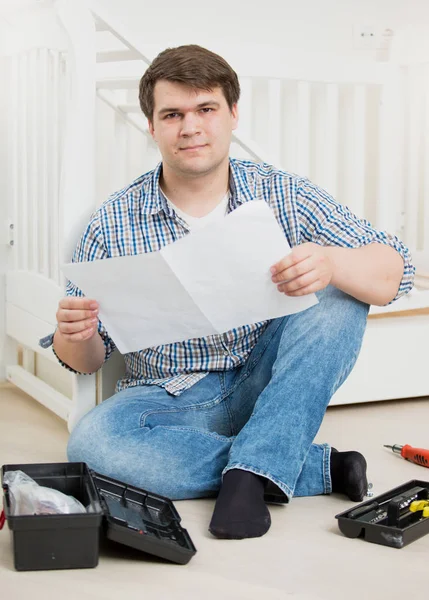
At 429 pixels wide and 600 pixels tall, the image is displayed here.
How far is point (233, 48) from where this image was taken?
2404 mm

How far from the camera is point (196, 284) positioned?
1.16 m

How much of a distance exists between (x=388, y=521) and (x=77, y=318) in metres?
0.52

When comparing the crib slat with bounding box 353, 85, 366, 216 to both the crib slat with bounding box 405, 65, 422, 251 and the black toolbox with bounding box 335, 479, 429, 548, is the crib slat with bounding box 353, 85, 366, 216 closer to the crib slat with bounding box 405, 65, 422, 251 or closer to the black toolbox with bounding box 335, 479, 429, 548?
the crib slat with bounding box 405, 65, 422, 251

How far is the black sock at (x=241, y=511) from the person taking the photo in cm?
115

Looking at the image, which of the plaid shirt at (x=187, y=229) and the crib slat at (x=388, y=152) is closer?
the plaid shirt at (x=187, y=229)

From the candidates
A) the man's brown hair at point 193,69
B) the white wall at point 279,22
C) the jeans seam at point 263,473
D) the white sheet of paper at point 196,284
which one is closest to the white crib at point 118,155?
the white wall at point 279,22

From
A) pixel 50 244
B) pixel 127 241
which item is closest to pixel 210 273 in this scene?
pixel 127 241

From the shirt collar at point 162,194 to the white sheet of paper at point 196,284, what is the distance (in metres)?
0.26

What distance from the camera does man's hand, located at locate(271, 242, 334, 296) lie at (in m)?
1.13

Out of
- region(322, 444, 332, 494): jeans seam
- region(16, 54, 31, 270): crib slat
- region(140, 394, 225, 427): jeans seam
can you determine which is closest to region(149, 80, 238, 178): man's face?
region(140, 394, 225, 427): jeans seam

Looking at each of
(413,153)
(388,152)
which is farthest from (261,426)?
(413,153)

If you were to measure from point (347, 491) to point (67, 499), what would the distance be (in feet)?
1.47

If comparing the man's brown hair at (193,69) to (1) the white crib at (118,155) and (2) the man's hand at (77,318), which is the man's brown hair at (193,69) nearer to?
(1) the white crib at (118,155)

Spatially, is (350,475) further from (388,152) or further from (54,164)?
(388,152)
